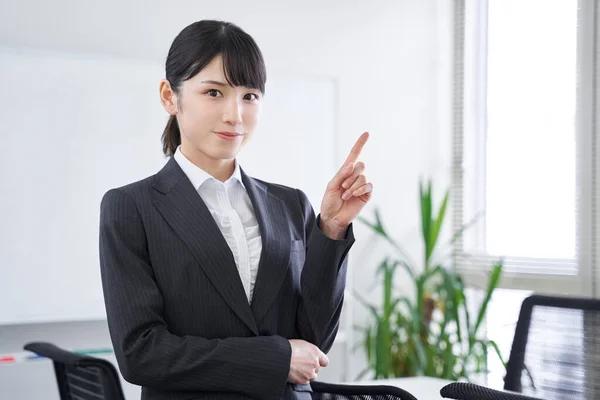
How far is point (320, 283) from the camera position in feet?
4.37

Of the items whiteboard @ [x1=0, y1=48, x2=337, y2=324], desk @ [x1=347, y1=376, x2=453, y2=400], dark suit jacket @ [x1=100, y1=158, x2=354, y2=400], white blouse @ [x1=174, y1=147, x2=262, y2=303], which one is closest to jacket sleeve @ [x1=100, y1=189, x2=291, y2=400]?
dark suit jacket @ [x1=100, y1=158, x2=354, y2=400]

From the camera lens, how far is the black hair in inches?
51.0

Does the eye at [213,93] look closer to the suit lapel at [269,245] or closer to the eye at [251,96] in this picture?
the eye at [251,96]

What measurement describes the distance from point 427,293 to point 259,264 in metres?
2.90

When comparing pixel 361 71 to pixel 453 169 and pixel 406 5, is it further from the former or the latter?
pixel 453 169

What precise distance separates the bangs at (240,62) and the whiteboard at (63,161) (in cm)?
200

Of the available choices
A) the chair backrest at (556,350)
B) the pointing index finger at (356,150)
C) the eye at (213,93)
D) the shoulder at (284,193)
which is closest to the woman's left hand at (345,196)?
the pointing index finger at (356,150)

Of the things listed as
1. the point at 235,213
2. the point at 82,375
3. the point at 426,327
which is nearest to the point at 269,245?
the point at 235,213

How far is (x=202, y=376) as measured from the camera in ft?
4.04

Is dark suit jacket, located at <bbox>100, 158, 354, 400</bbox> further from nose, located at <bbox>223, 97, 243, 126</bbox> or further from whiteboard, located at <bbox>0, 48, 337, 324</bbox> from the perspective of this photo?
whiteboard, located at <bbox>0, 48, 337, 324</bbox>

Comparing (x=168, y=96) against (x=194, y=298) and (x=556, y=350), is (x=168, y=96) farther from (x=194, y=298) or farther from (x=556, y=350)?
(x=556, y=350)

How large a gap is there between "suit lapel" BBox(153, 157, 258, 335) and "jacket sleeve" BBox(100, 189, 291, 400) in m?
0.05

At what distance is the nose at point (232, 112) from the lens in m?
1.29

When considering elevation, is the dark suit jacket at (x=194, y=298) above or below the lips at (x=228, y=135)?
below
